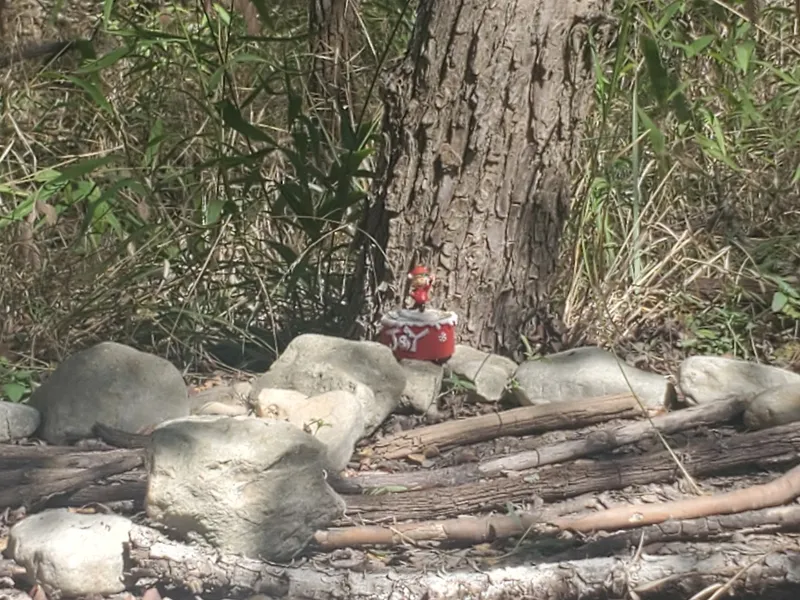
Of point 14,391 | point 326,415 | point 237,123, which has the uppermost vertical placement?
point 237,123

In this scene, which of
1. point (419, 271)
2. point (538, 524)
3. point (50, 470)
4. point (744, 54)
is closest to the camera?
point (538, 524)

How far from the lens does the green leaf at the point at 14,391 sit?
3.28m

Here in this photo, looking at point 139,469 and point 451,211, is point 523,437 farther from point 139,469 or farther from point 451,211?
point 139,469

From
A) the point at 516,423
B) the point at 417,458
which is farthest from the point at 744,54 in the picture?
the point at 417,458

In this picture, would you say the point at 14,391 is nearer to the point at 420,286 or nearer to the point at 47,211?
the point at 47,211

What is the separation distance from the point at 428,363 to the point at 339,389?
1.11ft

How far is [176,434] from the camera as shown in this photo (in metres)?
2.46

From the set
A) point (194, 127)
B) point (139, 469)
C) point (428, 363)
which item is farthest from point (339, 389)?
point (194, 127)

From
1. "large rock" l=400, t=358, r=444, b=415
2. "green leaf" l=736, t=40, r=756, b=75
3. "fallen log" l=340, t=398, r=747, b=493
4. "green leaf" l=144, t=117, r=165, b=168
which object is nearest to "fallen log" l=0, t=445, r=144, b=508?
"fallen log" l=340, t=398, r=747, b=493

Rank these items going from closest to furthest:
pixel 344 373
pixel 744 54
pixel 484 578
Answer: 1. pixel 484 578
2. pixel 344 373
3. pixel 744 54

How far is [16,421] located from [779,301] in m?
2.30

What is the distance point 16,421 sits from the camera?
3018mm

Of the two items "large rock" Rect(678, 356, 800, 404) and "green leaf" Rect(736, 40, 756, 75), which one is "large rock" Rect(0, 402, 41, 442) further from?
"green leaf" Rect(736, 40, 756, 75)

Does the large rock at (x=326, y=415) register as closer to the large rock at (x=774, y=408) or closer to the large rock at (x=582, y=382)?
the large rock at (x=582, y=382)
